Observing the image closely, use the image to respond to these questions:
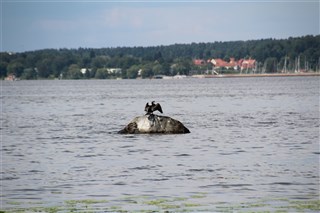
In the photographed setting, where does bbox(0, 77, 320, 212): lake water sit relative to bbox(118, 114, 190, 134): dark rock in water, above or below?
below

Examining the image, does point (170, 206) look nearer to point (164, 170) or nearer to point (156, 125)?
point (164, 170)

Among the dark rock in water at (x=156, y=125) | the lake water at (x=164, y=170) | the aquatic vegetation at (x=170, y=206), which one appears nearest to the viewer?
the aquatic vegetation at (x=170, y=206)

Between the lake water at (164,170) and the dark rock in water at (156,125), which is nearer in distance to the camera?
the lake water at (164,170)

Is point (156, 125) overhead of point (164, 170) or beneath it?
overhead

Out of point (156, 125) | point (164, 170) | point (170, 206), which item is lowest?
point (164, 170)

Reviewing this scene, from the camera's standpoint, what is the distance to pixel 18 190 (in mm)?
24766

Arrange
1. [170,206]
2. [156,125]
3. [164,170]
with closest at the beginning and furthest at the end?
[170,206]
[164,170]
[156,125]

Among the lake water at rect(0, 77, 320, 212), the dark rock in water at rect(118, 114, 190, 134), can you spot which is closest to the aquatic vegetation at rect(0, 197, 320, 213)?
the lake water at rect(0, 77, 320, 212)

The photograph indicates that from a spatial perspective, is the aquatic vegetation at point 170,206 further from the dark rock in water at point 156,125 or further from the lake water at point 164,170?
the dark rock in water at point 156,125

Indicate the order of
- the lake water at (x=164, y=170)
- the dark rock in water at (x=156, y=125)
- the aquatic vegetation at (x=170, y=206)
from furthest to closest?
1. the dark rock in water at (x=156, y=125)
2. the lake water at (x=164, y=170)
3. the aquatic vegetation at (x=170, y=206)

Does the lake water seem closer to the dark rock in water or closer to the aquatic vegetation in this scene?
the aquatic vegetation

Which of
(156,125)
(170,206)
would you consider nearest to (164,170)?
(170,206)

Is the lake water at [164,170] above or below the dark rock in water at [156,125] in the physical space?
below

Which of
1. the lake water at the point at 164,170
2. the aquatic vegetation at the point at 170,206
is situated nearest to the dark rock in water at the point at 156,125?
the lake water at the point at 164,170
